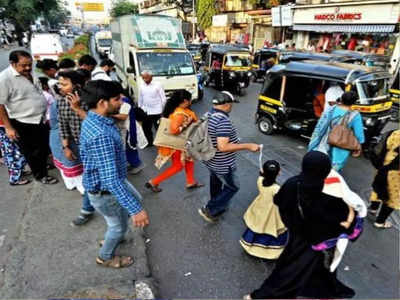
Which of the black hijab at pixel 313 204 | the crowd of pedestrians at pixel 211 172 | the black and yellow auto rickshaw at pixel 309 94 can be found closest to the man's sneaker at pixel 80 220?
the crowd of pedestrians at pixel 211 172

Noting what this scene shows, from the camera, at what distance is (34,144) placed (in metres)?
4.16

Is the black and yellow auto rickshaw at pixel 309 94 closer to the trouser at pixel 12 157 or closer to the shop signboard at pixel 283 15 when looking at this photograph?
the trouser at pixel 12 157

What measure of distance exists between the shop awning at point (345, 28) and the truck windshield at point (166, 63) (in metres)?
13.0

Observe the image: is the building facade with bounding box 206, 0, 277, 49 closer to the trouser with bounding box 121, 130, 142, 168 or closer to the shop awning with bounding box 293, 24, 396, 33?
the shop awning with bounding box 293, 24, 396, 33

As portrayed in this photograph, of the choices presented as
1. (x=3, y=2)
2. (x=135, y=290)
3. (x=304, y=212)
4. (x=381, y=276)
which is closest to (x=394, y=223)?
(x=381, y=276)

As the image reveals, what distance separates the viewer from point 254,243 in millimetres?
2973

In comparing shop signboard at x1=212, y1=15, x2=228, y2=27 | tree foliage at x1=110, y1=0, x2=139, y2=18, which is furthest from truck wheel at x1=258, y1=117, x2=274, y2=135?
tree foliage at x1=110, y1=0, x2=139, y2=18

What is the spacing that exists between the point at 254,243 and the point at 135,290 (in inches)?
51.0

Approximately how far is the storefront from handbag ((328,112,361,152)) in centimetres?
1580

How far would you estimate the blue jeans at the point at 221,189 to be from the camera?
324 cm

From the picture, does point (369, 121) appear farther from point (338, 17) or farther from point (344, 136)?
point (338, 17)

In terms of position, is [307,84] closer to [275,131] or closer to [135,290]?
[275,131]

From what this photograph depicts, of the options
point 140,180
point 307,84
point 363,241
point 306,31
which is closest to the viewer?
point 363,241

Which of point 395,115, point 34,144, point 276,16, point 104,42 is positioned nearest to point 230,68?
point 395,115
